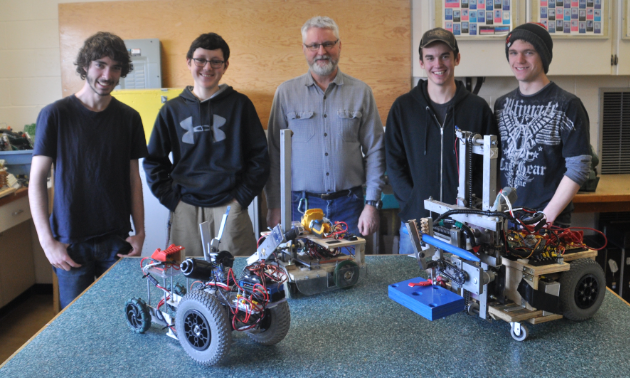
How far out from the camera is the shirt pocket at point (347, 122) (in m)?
2.51

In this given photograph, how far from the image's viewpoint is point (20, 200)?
346 cm

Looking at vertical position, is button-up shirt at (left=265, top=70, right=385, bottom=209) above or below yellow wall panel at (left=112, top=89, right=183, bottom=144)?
below

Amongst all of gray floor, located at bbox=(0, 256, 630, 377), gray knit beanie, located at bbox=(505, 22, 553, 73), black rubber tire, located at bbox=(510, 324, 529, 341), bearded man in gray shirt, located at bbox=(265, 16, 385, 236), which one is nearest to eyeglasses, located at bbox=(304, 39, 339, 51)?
bearded man in gray shirt, located at bbox=(265, 16, 385, 236)

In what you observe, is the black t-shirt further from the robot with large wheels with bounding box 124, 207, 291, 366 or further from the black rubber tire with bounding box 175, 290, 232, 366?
the black rubber tire with bounding box 175, 290, 232, 366

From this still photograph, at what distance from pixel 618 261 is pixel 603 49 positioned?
1.55 meters

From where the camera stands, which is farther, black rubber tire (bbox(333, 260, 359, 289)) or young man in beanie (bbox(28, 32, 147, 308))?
young man in beanie (bbox(28, 32, 147, 308))

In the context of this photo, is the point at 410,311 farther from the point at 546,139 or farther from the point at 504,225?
the point at 546,139

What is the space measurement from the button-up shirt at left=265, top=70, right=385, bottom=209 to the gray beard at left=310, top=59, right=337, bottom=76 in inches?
2.7

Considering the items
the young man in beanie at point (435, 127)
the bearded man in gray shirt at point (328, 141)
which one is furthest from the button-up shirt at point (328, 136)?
the young man in beanie at point (435, 127)

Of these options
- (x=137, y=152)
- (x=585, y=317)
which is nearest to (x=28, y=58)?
(x=137, y=152)

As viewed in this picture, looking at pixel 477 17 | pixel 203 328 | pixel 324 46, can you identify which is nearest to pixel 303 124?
pixel 324 46

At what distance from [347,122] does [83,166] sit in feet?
4.12

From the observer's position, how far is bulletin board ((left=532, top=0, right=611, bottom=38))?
3.53 m

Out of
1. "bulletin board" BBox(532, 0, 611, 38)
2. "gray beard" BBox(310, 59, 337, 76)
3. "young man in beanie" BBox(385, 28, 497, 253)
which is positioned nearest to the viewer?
"young man in beanie" BBox(385, 28, 497, 253)
